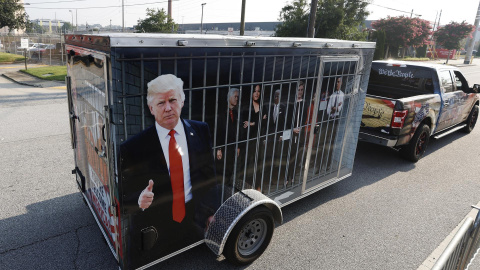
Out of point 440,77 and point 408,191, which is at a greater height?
point 440,77

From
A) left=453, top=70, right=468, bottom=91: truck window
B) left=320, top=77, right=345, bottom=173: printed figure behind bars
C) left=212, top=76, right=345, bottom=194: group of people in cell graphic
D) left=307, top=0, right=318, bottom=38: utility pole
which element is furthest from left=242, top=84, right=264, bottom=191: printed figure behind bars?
left=307, top=0, right=318, bottom=38: utility pole

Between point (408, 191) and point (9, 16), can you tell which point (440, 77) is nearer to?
point (408, 191)

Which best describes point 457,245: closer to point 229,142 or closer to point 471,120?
point 229,142

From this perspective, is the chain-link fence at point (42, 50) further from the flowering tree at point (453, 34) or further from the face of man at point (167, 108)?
the flowering tree at point (453, 34)

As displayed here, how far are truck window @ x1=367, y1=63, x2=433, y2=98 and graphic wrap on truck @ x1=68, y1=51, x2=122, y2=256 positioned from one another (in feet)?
22.7

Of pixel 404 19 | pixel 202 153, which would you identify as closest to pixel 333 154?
pixel 202 153

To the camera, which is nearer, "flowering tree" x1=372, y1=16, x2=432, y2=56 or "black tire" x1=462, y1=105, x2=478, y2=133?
"black tire" x1=462, y1=105, x2=478, y2=133

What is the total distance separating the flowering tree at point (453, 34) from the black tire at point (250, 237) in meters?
56.3

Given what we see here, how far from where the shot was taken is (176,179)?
301 cm

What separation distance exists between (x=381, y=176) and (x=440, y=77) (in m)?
2.93

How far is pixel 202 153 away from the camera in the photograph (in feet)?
10.4

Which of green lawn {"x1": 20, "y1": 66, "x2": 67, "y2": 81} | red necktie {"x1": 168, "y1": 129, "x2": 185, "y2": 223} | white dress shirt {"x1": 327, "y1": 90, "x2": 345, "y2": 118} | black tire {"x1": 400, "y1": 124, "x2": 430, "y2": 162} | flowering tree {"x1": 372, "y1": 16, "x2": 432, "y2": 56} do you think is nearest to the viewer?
red necktie {"x1": 168, "y1": 129, "x2": 185, "y2": 223}

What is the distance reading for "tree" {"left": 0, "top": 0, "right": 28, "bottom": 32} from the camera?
75.2 feet

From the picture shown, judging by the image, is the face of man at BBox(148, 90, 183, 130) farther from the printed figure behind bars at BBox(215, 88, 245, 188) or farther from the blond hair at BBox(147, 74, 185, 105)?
the printed figure behind bars at BBox(215, 88, 245, 188)
